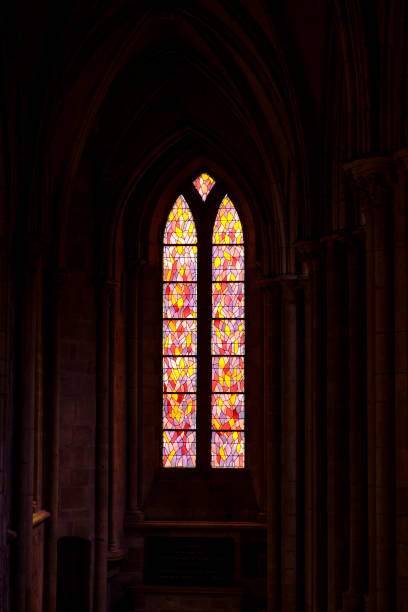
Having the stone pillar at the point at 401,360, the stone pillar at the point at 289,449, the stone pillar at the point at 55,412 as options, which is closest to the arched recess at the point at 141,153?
the stone pillar at the point at 55,412

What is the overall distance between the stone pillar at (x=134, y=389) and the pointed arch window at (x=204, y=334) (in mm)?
568

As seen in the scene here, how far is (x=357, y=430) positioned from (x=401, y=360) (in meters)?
2.60

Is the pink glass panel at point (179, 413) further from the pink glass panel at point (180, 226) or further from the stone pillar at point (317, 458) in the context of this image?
the stone pillar at point (317, 458)

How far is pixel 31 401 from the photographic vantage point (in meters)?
13.3

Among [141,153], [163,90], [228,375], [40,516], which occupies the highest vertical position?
[163,90]

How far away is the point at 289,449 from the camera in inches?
589

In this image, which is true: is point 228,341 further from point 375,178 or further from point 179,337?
point 375,178

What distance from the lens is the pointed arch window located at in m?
19.1

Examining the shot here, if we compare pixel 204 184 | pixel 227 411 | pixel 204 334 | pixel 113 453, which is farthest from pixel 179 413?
pixel 204 184

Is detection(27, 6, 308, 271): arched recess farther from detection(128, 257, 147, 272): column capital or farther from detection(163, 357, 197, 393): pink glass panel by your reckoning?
detection(163, 357, 197, 393): pink glass panel

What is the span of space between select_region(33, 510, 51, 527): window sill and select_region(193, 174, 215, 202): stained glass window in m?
6.92

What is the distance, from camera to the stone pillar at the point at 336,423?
451 inches

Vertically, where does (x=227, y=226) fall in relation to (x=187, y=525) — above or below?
above

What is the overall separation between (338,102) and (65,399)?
6.85 metres
